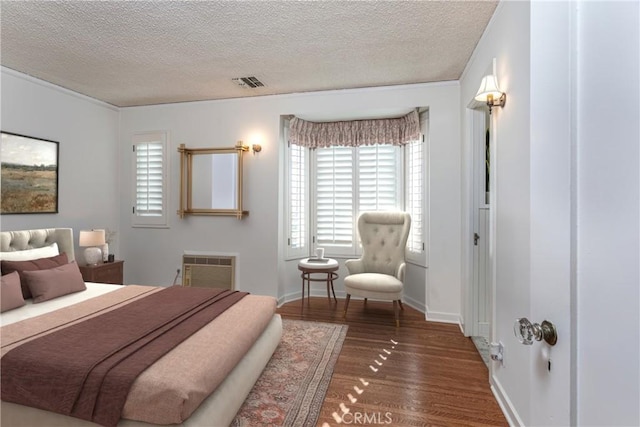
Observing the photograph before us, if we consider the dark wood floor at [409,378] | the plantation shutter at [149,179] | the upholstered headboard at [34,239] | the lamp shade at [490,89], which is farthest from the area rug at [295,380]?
the plantation shutter at [149,179]

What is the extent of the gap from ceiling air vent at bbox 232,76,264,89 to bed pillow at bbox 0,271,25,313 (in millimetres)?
2645

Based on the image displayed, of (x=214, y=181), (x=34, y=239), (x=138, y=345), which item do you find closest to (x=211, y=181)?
(x=214, y=181)

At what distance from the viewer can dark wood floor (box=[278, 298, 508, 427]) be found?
190 cm

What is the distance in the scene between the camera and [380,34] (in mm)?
2549

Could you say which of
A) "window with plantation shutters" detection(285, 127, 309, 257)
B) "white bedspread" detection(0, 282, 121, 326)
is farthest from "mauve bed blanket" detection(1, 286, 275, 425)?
"window with plantation shutters" detection(285, 127, 309, 257)

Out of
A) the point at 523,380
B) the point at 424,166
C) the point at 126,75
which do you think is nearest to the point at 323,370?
the point at 523,380

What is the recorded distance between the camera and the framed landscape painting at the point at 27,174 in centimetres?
307

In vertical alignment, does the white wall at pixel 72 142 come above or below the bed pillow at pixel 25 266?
above

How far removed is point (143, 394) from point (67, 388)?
0.36 m

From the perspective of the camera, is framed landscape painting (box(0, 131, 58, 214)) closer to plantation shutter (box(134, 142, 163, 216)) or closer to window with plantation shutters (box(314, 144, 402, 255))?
plantation shutter (box(134, 142, 163, 216))

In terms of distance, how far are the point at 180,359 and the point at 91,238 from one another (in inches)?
108

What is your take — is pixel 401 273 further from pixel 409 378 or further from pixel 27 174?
pixel 27 174

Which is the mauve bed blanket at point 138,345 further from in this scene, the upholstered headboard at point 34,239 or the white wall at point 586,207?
the white wall at point 586,207

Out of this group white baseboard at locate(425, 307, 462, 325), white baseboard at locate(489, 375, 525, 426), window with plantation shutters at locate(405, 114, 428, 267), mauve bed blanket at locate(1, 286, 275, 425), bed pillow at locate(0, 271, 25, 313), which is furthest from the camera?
window with plantation shutters at locate(405, 114, 428, 267)
